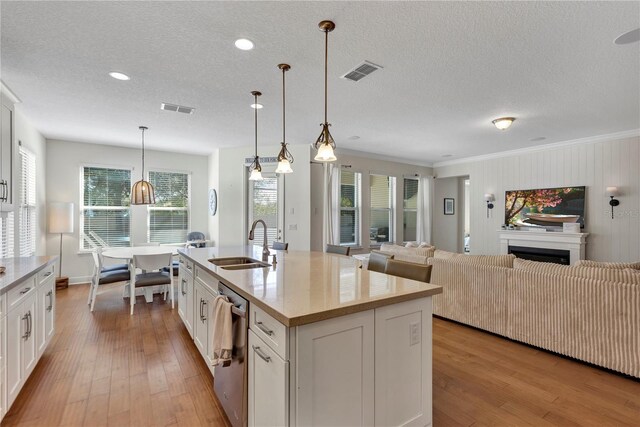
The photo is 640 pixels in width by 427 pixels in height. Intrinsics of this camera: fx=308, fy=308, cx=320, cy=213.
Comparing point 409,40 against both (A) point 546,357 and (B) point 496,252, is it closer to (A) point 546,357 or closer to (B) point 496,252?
(A) point 546,357

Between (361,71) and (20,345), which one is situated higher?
(361,71)

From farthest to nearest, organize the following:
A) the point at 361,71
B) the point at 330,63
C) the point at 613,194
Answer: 1. the point at 613,194
2. the point at 361,71
3. the point at 330,63

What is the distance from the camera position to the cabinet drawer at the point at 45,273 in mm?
2574

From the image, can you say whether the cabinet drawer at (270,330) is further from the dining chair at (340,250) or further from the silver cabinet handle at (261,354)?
the dining chair at (340,250)

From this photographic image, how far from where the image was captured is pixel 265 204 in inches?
245

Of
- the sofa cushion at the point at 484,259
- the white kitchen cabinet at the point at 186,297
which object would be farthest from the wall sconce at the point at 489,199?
the white kitchen cabinet at the point at 186,297

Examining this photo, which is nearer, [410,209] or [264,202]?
[264,202]

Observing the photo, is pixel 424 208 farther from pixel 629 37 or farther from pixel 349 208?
pixel 629 37

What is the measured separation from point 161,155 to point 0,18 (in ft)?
14.9

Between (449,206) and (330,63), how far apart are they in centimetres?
675

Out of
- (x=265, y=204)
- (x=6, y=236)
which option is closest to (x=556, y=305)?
(x=265, y=204)

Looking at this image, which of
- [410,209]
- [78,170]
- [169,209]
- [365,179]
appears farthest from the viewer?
[410,209]

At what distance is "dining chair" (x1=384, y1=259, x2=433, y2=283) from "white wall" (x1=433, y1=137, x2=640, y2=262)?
16.9 feet

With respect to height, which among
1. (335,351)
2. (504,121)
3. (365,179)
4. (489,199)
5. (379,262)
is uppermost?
(504,121)
